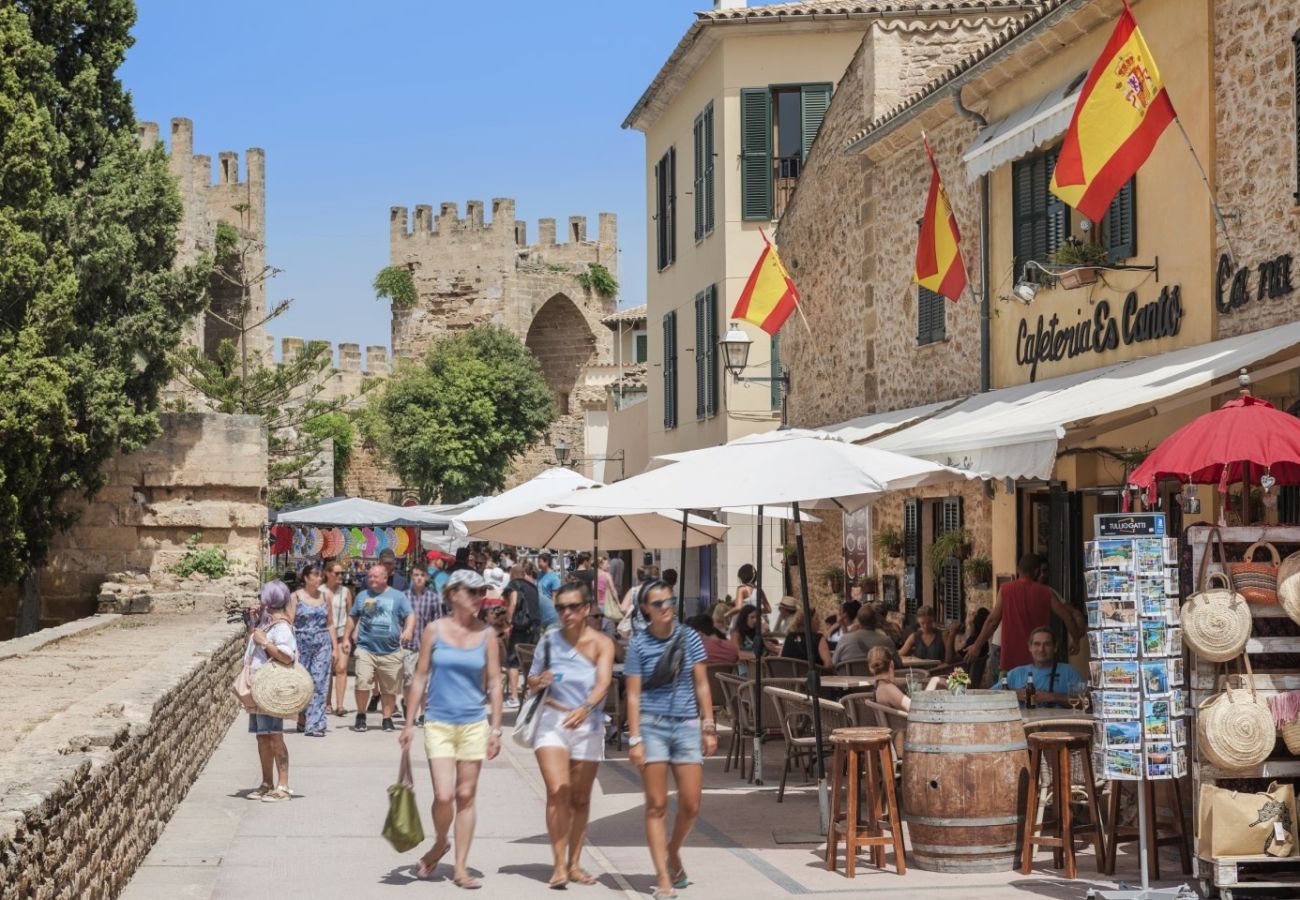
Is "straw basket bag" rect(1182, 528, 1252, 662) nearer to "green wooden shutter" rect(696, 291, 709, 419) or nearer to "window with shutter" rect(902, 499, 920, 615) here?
"window with shutter" rect(902, 499, 920, 615)

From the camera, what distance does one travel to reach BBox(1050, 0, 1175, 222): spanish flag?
1099 cm

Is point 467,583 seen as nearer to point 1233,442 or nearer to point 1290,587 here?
point 1233,442

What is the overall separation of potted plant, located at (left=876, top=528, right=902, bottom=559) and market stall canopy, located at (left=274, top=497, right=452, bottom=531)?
7281 millimetres

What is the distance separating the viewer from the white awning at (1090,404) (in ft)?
32.5

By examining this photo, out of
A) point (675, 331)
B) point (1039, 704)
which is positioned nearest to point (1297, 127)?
point (1039, 704)

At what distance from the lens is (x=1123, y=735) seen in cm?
823

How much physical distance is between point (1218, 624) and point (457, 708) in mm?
3806

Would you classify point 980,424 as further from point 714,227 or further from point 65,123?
point 714,227

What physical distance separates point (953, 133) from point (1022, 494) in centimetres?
385

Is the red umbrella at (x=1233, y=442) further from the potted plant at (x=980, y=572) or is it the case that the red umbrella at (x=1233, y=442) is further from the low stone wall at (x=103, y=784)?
the potted plant at (x=980, y=572)

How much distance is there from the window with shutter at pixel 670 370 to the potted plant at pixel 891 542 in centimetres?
1250

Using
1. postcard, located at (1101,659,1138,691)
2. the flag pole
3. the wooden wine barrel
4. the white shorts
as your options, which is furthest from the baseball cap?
the flag pole

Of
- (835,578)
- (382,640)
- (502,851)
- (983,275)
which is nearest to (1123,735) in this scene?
(502,851)

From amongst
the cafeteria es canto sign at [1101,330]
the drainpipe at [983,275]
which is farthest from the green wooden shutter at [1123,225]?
the drainpipe at [983,275]
